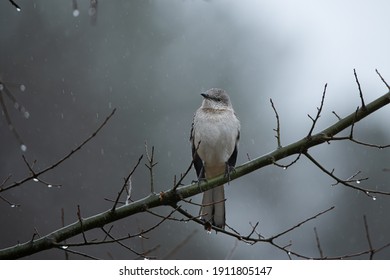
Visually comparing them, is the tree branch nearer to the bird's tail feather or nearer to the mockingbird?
the bird's tail feather

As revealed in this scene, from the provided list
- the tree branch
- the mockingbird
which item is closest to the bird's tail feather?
the mockingbird

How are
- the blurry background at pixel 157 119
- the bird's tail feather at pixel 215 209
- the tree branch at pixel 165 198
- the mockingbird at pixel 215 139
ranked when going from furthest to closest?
1. the blurry background at pixel 157 119
2. the mockingbird at pixel 215 139
3. the bird's tail feather at pixel 215 209
4. the tree branch at pixel 165 198

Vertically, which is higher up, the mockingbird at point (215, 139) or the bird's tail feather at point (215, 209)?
the mockingbird at point (215, 139)

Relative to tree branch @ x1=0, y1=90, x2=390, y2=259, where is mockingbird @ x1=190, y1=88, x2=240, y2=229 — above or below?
above

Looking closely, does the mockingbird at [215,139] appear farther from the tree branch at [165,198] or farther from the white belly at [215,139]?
the tree branch at [165,198]

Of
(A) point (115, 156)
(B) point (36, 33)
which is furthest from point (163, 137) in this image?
(B) point (36, 33)

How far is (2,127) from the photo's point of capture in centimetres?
909

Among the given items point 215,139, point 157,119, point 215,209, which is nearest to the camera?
point 215,209

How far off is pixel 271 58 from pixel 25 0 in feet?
15.5

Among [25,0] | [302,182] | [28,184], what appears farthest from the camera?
[302,182]

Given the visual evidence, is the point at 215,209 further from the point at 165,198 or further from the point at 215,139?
the point at 165,198

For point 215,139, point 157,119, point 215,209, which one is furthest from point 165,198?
point 157,119

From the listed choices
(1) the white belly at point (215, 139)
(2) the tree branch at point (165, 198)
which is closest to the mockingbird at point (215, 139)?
(1) the white belly at point (215, 139)

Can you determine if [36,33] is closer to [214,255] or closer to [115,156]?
[115,156]
